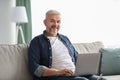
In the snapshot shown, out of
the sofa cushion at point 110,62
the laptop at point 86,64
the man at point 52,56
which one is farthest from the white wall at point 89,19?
the laptop at point 86,64

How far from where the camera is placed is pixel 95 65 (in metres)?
2.37

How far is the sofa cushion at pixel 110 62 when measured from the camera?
3058 millimetres

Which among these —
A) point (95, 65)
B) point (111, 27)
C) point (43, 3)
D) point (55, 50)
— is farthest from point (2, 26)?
point (95, 65)

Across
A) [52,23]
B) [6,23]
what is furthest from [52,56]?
[6,23]

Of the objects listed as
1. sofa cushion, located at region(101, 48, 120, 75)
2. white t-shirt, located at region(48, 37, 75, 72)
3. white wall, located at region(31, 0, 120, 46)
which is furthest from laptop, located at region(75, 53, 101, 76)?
white wall, located at region(31, 0, 120, 46)

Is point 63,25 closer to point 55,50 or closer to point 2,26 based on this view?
point 2,26

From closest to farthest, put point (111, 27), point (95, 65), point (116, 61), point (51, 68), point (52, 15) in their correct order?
point (95, 65) → point (51, 68) → point (52, 15) → point (116, 61) → point (111, 27)

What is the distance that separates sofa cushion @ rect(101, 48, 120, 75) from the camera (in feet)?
10.0

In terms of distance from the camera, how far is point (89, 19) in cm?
488

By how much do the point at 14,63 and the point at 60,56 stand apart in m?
0.44

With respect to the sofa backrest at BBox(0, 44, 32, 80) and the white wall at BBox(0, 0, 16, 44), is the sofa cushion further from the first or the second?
the white wall at BBox(0, 0, 16, 44)

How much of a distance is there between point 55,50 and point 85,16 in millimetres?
2354

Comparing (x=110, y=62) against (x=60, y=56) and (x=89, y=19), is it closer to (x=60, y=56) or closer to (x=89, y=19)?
(x=60, y=56)

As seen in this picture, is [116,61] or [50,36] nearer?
[50,36]
